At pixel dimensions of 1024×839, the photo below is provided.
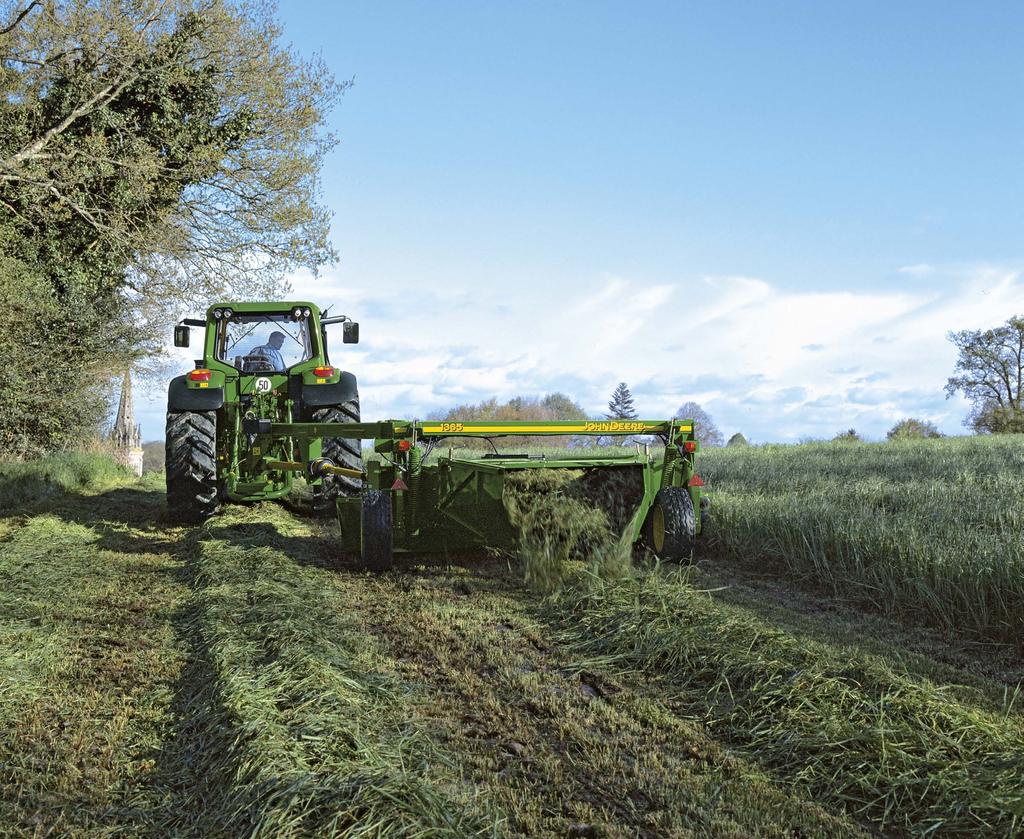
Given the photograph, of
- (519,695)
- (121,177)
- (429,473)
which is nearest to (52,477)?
(121,177)

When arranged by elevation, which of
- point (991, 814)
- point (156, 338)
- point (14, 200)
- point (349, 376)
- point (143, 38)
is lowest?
point (991, 814)

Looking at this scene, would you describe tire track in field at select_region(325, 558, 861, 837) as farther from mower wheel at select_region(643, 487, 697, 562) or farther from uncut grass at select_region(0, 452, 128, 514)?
uncut grass at select_region(0, 452, 128, 514)

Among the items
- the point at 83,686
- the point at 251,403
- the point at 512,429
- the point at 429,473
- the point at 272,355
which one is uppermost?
the point at 272,355

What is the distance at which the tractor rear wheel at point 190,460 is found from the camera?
28.7ft

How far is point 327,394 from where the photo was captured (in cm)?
899

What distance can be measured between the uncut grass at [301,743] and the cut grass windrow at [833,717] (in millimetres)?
1200

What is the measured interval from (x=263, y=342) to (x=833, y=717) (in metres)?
7.71

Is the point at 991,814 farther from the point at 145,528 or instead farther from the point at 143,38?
the point at 143,38

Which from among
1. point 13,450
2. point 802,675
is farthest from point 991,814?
point 13,450

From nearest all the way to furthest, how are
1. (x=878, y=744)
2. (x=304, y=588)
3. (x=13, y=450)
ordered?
(x=878, y=744)
(x=304, y=588)
(x=13, y=450)

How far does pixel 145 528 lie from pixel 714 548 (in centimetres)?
600

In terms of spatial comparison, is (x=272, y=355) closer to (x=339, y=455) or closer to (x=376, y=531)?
(x=339, y=455)

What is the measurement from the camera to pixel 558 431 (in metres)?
6.36

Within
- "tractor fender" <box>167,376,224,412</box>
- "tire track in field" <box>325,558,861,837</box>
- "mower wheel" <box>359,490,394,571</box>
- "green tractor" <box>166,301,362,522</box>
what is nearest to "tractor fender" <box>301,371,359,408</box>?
"green tractor" <box>166,301,362,522</box>
